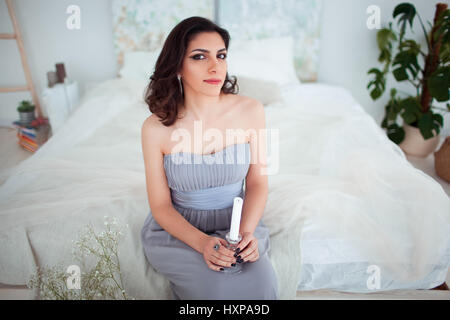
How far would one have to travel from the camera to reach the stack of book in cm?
121

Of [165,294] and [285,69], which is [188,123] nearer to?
[165,294]

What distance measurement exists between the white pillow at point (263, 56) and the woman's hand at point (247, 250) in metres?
1.84

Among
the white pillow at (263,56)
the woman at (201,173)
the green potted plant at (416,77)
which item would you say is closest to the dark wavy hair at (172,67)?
the woman at (201,173)

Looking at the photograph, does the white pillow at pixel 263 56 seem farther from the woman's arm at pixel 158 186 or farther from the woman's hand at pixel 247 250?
the woman's hand at pixel 247 250

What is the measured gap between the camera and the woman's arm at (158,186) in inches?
38.9

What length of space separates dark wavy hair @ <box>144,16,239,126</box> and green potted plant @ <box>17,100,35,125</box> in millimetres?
611

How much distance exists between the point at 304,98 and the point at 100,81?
1647 mm

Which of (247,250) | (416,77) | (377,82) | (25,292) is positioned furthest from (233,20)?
(25,292)

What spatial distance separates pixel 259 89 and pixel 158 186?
4.94ft

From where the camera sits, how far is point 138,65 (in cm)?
240

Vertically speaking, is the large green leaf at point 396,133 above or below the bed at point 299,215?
below

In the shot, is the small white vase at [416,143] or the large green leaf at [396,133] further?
the large green leaf at [396,133]

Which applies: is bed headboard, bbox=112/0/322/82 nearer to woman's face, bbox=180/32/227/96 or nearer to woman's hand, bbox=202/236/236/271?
woman's face, bbox=180/32/227/96
